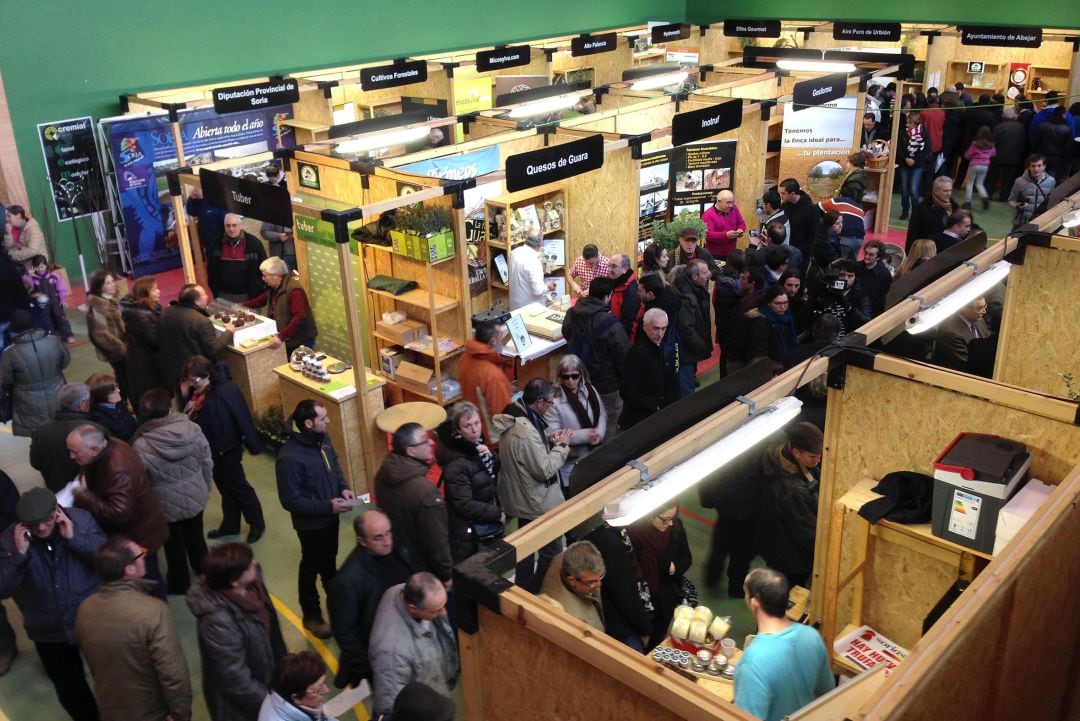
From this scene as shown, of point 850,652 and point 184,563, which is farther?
point 184,563

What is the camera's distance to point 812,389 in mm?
5949

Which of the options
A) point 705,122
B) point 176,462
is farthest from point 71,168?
point 705,122

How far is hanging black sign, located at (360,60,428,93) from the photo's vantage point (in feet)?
44.4

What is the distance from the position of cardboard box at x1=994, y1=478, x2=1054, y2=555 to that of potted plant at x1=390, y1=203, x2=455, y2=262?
4800mm

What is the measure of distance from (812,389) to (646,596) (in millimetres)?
1758

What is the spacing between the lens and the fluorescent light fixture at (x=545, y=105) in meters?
11.5

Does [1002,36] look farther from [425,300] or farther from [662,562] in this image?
[662,562]

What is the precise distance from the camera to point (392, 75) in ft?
45.2

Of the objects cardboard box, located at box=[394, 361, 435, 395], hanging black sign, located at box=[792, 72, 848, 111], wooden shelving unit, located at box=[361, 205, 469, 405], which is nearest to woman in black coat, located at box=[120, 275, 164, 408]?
wooden shelving unit, located at box=[361, 205, 469, 405]

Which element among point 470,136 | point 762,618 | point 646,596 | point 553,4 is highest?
point 553,4

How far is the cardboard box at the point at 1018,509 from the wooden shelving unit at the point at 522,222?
17.4ft

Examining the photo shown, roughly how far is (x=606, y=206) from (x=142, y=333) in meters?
4.42

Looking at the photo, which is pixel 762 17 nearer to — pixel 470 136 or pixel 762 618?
pixel 470 136

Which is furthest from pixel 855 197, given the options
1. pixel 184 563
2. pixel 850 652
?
pixel 184 563
